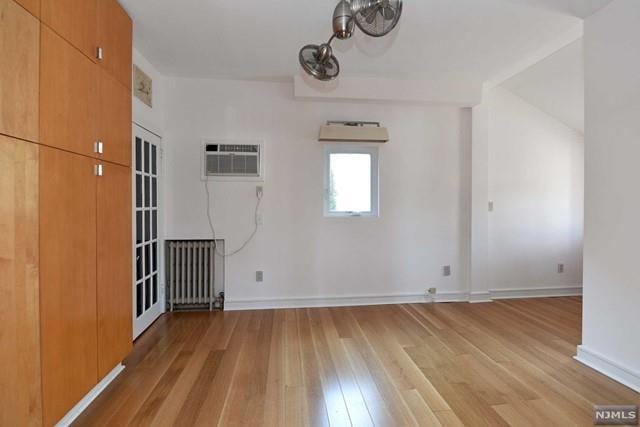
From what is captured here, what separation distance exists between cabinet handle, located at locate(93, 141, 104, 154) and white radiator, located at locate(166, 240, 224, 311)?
1.72m

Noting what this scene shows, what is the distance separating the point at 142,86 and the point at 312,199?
2.03m

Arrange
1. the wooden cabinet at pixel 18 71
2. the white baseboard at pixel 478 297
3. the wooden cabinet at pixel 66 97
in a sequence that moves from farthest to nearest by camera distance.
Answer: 1. the white baseboard at pixel 478 297
2. the wooden cabinet at pixel 66 97
3. the wooden cabinet at pixel 18 71

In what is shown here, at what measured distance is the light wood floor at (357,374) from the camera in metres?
1.73

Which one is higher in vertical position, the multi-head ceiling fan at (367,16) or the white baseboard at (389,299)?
the multi-head ceiling fan at (367,16)

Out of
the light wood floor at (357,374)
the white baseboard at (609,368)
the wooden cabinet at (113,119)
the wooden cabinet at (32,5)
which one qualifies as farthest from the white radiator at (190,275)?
the white baseboard at (609,368)

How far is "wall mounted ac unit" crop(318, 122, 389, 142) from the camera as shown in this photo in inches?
134

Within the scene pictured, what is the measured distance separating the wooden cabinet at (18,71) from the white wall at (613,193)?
11.1 ft

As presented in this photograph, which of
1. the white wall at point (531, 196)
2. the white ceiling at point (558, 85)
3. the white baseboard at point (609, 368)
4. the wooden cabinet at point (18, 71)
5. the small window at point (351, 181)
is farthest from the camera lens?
the white wall at point (531, 196)

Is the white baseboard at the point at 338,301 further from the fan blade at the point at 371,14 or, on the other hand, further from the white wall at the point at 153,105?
the fan blade at the point at 371,14

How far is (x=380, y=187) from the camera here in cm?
366

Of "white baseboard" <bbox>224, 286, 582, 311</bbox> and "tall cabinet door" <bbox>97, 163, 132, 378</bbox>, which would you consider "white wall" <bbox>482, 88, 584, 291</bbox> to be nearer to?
"white baseboard" <bbox>224, 286, 582, 311</bbox>

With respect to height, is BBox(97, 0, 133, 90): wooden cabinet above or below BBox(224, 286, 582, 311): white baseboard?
above

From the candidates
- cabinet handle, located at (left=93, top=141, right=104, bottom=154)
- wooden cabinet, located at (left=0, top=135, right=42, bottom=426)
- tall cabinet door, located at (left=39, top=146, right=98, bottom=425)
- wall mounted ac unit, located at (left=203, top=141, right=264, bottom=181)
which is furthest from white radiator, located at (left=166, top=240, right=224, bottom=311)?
wooden cabinet, located at (left=0, top=135, right=42, bottom=426)

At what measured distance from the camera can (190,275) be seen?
3.43 meters
